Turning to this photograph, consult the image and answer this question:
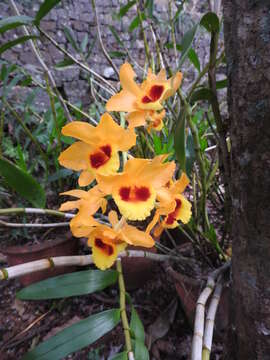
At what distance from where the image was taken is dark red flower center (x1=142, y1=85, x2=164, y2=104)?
1.60 feet

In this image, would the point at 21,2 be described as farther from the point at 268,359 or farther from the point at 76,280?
the point at 268,359

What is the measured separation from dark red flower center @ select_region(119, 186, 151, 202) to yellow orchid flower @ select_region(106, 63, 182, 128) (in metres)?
0.11

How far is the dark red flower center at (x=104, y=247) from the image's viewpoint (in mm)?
479

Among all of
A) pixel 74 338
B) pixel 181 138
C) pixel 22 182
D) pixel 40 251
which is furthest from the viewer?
pixel 40 251

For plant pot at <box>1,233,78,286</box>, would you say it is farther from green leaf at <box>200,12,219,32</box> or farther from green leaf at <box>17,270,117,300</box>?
green leaf at <box>200,12,219,32</box>

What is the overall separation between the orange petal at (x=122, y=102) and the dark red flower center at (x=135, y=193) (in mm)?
138

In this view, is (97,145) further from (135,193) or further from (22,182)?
(22,182)

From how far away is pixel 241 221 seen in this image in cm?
45

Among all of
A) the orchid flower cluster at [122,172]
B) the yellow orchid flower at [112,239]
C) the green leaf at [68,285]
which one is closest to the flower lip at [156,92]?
→ the orchid flower cluster at [122,172]

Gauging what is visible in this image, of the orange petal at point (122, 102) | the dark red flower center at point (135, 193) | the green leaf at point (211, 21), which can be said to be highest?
the green leaf at point (211, 21)

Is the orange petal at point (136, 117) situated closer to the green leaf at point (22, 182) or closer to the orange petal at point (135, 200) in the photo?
the orange petal at point (135, 200)

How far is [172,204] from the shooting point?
45cm

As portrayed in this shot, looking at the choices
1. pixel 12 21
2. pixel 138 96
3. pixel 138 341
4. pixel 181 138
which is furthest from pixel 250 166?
pixel 12 21

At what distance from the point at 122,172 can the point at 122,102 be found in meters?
0.14
